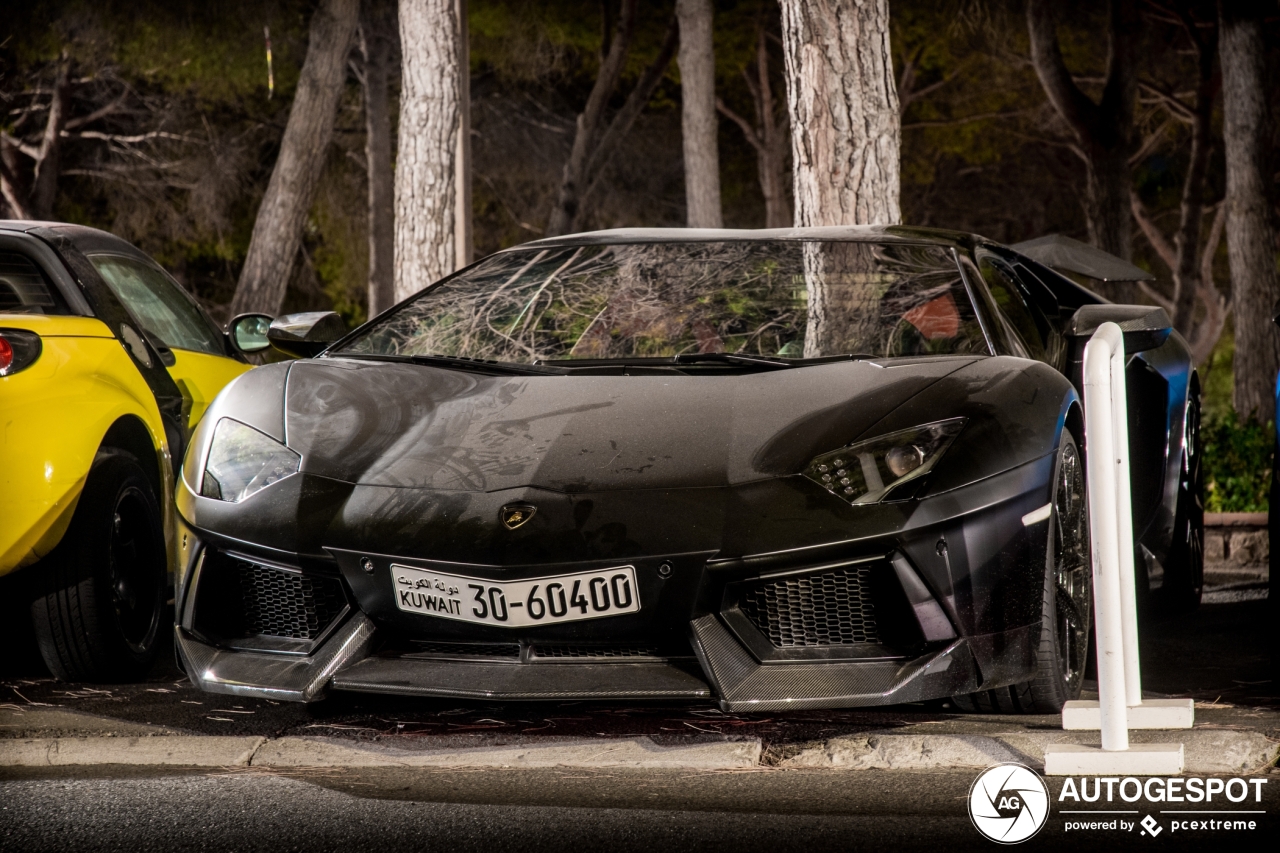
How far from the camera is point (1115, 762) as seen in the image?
3.57 metres

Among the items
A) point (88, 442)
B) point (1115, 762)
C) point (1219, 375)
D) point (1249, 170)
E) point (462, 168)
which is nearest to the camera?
point (1115, 762)

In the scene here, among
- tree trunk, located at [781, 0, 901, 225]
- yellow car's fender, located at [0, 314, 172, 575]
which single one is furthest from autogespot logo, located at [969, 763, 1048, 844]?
tree trunk, located at [781, 0, 901, 225]

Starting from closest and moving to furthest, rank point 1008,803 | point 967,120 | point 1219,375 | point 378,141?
1. point 1008,803
2. point 378,141
3. point 967,120
4. point 1219,375

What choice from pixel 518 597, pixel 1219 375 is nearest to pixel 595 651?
pixel 518 597

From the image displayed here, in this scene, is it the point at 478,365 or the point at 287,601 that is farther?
the point at 478,365

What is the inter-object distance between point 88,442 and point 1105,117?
14385mm

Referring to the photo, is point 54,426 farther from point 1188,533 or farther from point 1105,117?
point 1105,117

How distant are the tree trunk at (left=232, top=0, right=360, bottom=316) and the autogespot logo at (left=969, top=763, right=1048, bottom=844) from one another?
11.7 metres

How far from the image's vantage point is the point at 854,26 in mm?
7375

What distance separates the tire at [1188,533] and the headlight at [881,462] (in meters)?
1.94

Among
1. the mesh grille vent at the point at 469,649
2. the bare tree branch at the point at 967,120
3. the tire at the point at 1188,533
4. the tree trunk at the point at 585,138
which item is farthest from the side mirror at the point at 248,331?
the bare tree branch at the point at 967,120

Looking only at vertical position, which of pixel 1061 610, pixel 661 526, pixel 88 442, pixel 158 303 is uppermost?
pixel 158 303

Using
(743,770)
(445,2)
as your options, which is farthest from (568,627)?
(445,2)

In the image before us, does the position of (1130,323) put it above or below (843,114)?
below
